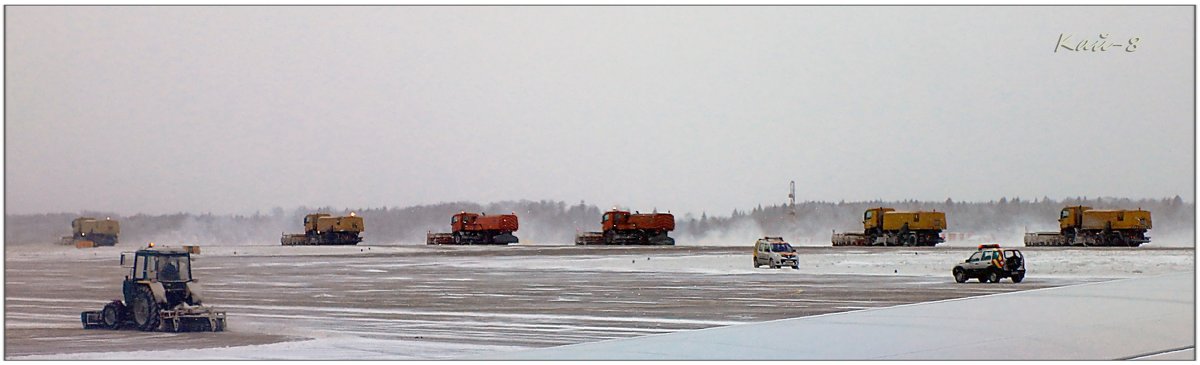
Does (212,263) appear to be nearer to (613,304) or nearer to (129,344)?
(613,304)

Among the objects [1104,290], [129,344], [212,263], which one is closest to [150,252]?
[129,344]

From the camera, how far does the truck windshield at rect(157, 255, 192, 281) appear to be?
20594 mm

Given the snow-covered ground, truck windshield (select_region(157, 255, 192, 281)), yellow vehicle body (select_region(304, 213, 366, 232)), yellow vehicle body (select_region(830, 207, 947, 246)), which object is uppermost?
yellow vehicle body (select_region(304, 213, 366, 232))

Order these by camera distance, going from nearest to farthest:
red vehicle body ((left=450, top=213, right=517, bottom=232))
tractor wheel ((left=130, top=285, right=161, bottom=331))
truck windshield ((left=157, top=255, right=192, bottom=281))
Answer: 1. tractor wheel ((left=130, top=285, right=161, bottom=331))
2. truck windshield ((left=157, top=255, right=192, bottom=281))
3. red vehicle body ((left=450, top=213, right=517, bottom=232))

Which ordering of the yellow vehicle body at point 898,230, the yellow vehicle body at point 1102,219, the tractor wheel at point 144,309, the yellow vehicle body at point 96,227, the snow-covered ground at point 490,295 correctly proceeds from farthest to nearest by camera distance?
1. the yellow vehicle body at point 898,230
2. the yellow vehicle body at point 1102,219
3. the yellow vehicle body at point 96,227
4. the tractor wheel at point 144,309
5. the snow-covered ground at point 490,295

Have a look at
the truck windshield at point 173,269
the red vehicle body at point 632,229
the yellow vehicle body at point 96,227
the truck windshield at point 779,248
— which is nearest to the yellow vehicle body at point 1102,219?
the red vehicle body at point 632,229

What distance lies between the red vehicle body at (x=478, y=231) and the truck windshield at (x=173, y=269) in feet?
204

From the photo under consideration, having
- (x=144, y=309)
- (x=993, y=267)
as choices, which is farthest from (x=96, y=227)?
(x=993, y=267)

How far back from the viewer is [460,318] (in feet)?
72.3

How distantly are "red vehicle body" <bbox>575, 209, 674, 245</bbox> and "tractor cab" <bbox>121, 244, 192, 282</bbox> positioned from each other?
61273 mm

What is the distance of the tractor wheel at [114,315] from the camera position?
2044cm

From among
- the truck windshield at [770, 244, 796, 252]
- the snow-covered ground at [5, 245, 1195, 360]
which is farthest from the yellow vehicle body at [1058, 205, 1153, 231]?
the truck windshield at [770, 244, 796, 252]

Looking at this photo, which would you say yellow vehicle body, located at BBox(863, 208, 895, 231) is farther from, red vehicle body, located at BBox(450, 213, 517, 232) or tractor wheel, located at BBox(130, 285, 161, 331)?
tractor wheel, located at BBox(130, 285, 161, 331)

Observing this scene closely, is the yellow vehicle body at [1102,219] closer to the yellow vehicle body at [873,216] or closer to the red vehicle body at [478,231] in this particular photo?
the yellow vehicle body at [873,216]
